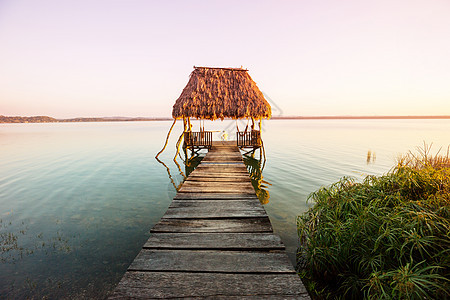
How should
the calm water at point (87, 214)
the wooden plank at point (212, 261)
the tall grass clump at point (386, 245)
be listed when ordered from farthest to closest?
the calm water at point (87, 214) → the wooden plank at point (212, 261) → the tall grass clump at point (386, 245)

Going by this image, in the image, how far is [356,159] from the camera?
54.1ft

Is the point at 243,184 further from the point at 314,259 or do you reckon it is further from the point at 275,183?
the point at 275,183

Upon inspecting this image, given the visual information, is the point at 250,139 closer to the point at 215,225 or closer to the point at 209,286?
the point at 215,225

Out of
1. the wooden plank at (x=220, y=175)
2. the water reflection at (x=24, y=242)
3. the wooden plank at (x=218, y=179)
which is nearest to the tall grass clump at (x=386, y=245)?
the wooden plank at (x=218, y=179)

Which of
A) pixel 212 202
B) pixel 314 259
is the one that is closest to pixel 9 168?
pixel 212 202

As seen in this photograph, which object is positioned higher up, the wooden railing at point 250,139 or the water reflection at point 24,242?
the wooden railing at point 250,139

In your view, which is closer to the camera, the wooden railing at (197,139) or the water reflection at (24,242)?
the water reflection at (24,242)

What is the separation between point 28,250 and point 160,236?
373cm

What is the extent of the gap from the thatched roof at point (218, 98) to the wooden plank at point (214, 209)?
8765mm

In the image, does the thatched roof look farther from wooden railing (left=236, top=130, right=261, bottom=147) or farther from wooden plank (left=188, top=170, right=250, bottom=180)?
wooden plank (left=188, top=170, right=250, bottom=180)

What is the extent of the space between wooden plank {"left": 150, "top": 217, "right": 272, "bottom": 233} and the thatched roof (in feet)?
31.7

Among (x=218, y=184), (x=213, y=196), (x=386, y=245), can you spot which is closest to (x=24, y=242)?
(x=213, y=196)

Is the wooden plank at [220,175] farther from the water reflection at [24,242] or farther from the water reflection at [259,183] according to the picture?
the water reflection at [24,242]

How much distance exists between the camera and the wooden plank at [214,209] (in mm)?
4234
